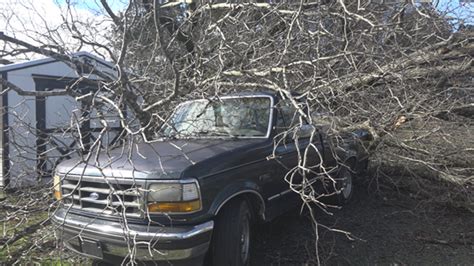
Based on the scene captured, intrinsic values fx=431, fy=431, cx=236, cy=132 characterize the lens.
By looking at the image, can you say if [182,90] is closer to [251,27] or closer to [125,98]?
[125,98]

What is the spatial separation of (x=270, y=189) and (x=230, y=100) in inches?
48.2

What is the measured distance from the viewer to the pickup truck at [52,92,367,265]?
349 centimetres

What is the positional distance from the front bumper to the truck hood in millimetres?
422

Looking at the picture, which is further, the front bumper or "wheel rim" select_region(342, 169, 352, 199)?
"wheel rim" select_region(342, 169, 352, 199)

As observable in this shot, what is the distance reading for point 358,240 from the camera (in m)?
5.04

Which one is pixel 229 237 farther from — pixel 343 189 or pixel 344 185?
pixel 344 185

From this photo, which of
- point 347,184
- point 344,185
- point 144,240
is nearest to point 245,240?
point 144,240

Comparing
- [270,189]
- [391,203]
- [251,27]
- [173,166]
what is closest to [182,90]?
[251,27]

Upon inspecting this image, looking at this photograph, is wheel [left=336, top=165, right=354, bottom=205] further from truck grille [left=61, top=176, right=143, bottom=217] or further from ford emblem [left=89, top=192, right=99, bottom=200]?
ford emblem [left=89, top=192, right=99, bottom=200]

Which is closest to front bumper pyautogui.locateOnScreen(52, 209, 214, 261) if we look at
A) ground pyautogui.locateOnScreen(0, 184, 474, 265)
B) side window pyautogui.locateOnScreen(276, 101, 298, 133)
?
ground pyautogui.locateOnScreen(0, 184, 474, 265)

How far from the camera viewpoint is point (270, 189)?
4477 millimetres

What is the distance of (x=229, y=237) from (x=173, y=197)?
638 mm

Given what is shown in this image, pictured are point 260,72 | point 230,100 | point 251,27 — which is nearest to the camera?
point 230,100

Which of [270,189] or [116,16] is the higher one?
[116,16]
